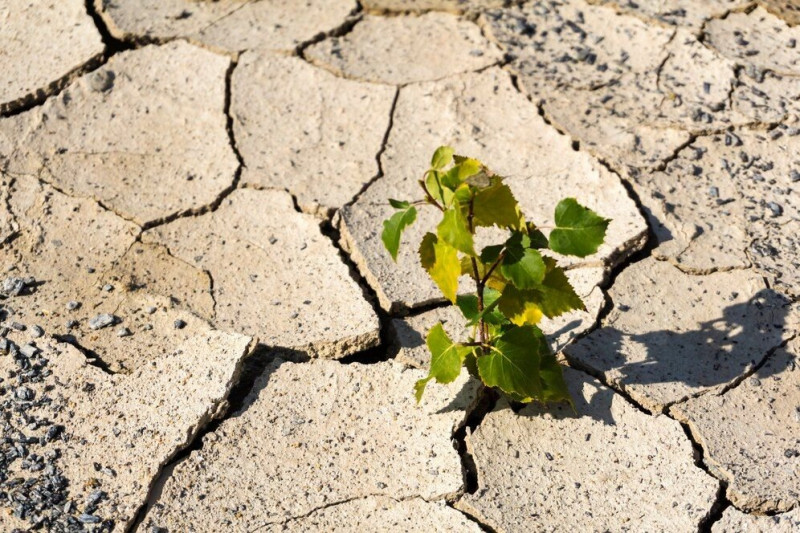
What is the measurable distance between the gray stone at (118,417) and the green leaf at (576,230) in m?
0.98

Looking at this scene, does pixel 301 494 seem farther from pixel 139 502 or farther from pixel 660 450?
pixel 660 450

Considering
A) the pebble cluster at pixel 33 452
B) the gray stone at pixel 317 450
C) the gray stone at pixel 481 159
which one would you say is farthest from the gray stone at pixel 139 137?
the gray stone at pixel 317 450

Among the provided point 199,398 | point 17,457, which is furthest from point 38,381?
point 199,398

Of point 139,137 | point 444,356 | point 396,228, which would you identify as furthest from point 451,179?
point 139,137

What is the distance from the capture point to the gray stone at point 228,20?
3949mm

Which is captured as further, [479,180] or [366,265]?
[366,265]

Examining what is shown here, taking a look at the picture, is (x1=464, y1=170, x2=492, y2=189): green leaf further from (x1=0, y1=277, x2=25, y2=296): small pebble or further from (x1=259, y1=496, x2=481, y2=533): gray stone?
(x1=0, y1=277, x2=25, y2=296): small pebble

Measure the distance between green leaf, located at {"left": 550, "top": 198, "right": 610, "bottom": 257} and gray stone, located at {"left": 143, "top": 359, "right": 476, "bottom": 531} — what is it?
0.62 meters

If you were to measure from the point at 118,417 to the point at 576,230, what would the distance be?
1303 millimetres

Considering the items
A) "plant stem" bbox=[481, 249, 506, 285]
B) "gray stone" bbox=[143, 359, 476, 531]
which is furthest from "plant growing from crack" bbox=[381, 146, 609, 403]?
"gray stone" bbox=[143, 359, 476, 531]

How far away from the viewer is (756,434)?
9.17 feet

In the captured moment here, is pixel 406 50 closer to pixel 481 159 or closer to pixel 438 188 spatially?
pixel 481 159

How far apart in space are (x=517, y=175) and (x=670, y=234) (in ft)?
1.77

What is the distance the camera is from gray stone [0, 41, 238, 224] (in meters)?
3.43
